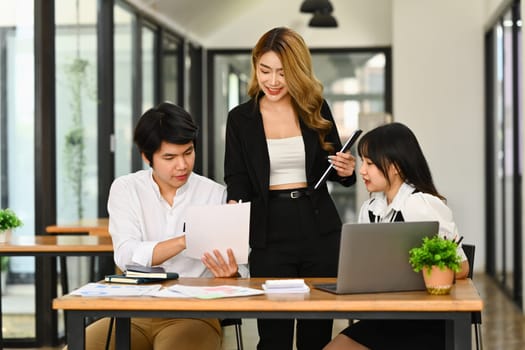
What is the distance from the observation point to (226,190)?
11.1ft

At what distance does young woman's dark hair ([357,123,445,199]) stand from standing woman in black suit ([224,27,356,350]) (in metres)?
0.23

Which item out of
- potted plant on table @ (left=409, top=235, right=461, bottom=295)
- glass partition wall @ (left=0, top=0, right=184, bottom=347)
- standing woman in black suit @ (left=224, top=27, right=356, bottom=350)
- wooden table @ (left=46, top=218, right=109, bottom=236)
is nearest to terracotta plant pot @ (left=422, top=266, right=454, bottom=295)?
potted plant on table @ (left=409, top=235, right=461, bottom=295)

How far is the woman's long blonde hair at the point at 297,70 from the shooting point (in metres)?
3.20

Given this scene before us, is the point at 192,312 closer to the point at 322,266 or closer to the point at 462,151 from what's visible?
the point at 322,266

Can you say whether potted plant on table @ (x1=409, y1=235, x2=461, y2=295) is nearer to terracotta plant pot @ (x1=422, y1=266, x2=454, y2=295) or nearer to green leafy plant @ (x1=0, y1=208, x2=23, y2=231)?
terracotta plant pot @ (x1=422, y1=266, x2=454, y2=295)

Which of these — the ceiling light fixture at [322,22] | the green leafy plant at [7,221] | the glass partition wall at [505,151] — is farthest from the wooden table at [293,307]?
the ceiling light fixture at [322,22]

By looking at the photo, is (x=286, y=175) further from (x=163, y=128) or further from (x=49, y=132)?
(x=49, y=132)

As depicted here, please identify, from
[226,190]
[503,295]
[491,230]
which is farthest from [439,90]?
[226,190]

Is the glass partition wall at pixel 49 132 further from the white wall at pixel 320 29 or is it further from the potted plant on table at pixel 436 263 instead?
the white wall at pixel 320 29

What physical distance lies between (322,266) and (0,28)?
3.07 meters

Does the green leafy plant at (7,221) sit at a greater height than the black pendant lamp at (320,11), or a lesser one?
lesser

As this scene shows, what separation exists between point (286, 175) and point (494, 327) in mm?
3459

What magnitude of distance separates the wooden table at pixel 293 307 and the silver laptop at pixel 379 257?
48 mm

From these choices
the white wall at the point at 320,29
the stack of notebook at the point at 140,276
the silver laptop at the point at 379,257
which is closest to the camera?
the silver laptop at the point at 379,257
